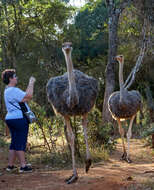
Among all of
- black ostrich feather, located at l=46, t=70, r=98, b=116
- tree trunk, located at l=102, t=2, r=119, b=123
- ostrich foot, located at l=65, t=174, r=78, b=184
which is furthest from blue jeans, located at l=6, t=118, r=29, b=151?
tree trunk, located at l=102, t=2, r=119, b=123

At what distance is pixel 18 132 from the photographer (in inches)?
227

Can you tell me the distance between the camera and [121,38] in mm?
12352

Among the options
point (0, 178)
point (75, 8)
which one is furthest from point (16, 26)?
point (0, 178)

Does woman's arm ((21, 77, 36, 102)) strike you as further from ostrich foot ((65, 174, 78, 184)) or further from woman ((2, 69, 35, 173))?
ostrich foot ((65, 174, 78, 184))

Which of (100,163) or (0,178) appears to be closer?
(0,178)

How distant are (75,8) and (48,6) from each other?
6.34 feet

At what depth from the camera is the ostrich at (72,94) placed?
5.10 m

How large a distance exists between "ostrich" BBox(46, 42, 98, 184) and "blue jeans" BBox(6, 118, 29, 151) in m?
0.66

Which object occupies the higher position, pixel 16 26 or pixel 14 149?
pixel 16 26

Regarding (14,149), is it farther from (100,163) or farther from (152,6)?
(152,6)

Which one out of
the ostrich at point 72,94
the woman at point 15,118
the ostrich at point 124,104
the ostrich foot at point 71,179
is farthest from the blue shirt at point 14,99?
the ostrich at point 124,104

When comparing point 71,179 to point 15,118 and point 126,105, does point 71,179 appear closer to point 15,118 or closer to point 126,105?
point 15,118

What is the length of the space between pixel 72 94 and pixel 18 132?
1335 millimetres

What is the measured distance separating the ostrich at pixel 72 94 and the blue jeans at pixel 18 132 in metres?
0.66
